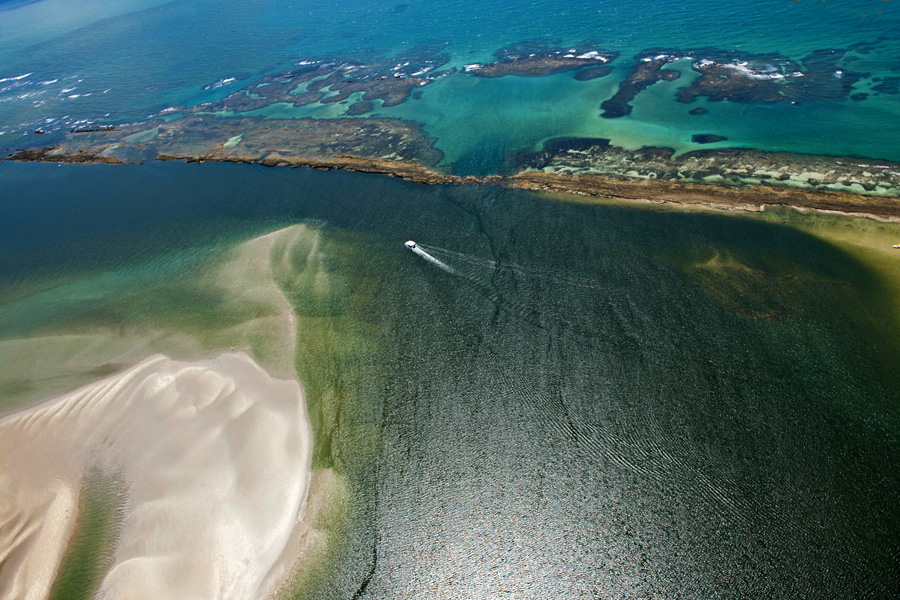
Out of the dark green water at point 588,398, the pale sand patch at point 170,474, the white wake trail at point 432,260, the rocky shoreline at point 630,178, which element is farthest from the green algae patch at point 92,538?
the rocky shoreline at point 630,178

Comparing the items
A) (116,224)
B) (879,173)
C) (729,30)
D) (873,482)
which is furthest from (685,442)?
(729,30)

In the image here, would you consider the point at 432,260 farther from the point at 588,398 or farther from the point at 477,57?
the point at 477,57

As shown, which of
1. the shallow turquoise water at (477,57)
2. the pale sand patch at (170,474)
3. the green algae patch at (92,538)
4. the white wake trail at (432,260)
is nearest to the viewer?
the green algae patch at (92,538)

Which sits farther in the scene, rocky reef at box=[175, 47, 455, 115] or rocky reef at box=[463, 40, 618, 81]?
rocky reef at box=[175, 47, 455, 115]

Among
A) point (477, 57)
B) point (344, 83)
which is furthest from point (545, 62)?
point (344, 83)

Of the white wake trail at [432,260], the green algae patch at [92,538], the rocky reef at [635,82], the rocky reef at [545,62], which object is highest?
the rocky reef at [545,62]

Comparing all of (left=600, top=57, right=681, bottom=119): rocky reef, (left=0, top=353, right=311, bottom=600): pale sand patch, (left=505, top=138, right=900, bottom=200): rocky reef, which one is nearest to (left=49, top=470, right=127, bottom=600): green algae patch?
(left=0, top=353, right=311, bottom=600): pale sand patch

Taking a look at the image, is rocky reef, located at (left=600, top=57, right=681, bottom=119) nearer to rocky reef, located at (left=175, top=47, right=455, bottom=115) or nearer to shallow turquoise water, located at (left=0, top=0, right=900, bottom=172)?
shallow turquoise water, located at (left=0, top=0, right=900, bottom=172)

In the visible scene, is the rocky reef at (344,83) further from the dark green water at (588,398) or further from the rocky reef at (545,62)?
the dark green water at (588,398)
